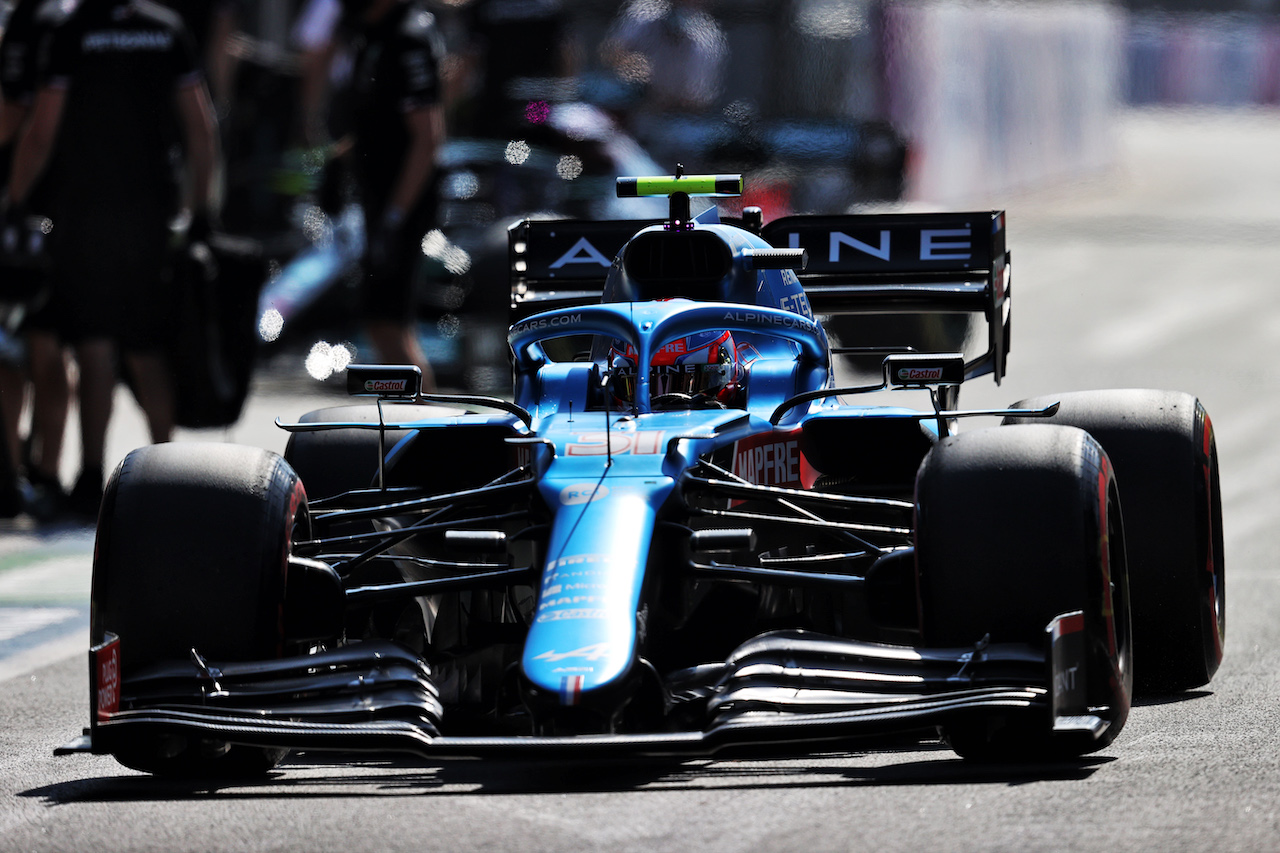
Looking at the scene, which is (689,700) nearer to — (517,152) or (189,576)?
(189,576)

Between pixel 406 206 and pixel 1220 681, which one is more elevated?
pixel 406 206

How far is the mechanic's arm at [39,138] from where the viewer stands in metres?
10.9

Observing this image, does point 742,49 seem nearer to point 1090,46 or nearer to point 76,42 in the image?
point 1090,46

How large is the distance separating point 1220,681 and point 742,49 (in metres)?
13.1

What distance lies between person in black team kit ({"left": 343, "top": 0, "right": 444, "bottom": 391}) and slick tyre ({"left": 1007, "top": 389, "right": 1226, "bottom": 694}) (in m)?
5.28

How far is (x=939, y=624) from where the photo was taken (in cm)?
545

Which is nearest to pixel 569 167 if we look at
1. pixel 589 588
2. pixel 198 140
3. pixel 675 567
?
pixel 198 140

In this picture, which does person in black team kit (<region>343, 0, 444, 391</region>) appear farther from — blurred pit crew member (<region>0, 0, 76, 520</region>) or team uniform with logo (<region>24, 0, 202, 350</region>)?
blurred pit crew member (<region>0, 0, 76, 520</region>)

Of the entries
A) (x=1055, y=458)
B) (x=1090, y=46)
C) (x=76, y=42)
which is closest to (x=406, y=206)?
(x=76, y=42)

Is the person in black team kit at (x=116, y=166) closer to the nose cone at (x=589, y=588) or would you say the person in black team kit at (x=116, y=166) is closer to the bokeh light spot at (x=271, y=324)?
the bokeh light spot at (x=271, y=324)

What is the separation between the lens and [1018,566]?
537 cm

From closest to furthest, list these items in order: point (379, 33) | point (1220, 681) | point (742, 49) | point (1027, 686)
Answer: point (1027, 686) < point (1220, 681) < point (379, 33) < point (742, 49)

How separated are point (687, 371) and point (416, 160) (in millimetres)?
5169

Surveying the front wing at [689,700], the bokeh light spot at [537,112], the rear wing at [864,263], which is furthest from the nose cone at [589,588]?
the bokeh light spot at [537,112]
